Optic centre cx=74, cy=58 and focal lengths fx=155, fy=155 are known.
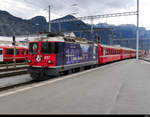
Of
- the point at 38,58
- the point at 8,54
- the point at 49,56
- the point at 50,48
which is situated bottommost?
the point at 38,58

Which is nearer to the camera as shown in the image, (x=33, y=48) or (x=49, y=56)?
(x=49, y=56)

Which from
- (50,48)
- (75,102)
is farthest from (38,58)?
(75,102)

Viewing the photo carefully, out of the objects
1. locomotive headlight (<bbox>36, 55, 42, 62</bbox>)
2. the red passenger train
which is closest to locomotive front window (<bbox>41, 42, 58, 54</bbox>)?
the red passenger train

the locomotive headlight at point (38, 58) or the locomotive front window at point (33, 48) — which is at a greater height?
the locomotive front window at point (33, 48)

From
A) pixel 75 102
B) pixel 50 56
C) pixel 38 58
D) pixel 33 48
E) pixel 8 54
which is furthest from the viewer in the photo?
pixel 8 54

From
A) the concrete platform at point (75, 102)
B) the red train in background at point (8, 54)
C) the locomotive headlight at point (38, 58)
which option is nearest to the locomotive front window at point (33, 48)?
the locomotive headlight at point (38, 58)

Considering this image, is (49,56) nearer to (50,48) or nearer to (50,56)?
(50,56)

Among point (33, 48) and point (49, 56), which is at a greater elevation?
point (33, 48)

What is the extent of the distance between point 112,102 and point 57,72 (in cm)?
503

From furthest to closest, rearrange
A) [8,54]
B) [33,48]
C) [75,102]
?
[8,54] < [33,48] < [75,102]

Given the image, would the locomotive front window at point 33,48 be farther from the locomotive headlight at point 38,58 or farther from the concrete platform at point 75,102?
the concrete platform at point 75,102

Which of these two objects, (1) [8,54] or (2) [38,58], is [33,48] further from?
(1) [8,54]

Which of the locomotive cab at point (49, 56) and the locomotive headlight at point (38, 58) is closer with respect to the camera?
the locomotive cab at point (49, 56)

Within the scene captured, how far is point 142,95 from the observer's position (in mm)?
6469
